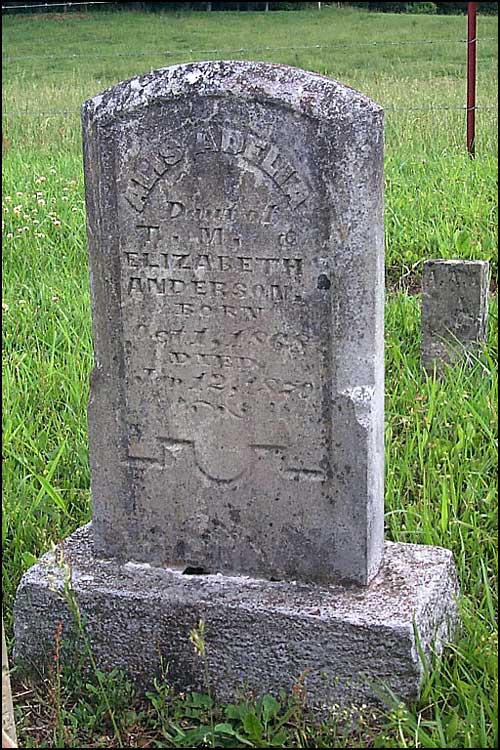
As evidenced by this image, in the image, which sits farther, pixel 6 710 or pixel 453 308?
pixel 453 308

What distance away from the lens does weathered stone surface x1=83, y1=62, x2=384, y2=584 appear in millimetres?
2607

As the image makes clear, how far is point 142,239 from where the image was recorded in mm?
2793

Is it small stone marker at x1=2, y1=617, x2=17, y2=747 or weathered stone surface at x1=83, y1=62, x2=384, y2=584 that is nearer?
small stone marker at x1=2, y1=617, x2=17, y2=747

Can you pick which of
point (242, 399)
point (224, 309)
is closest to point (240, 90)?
point (224, 309)

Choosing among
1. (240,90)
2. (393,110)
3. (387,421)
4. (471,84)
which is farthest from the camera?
(393,110)

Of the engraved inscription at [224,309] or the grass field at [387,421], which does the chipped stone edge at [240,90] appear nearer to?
the engraved inscription at [224,309]

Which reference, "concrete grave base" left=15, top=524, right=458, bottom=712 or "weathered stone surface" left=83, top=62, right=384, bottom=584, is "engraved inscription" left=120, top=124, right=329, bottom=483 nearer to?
"weathered stone surface" left=83, top=62, right=384, bottom=584

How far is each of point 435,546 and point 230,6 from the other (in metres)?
15.9

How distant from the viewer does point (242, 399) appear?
281 cm

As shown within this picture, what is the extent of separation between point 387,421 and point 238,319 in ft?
4.66

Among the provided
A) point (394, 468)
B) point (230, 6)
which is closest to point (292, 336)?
point (394, 468)

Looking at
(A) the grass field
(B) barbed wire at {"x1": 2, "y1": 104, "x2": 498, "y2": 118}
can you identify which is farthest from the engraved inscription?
(B) barbed wire at {"x1": 2, "y1": 104, "x2": 498, "y2": 118}

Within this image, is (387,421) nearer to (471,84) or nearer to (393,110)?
(471,84)

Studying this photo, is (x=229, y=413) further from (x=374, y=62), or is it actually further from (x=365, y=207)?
(x=374, y=62)
